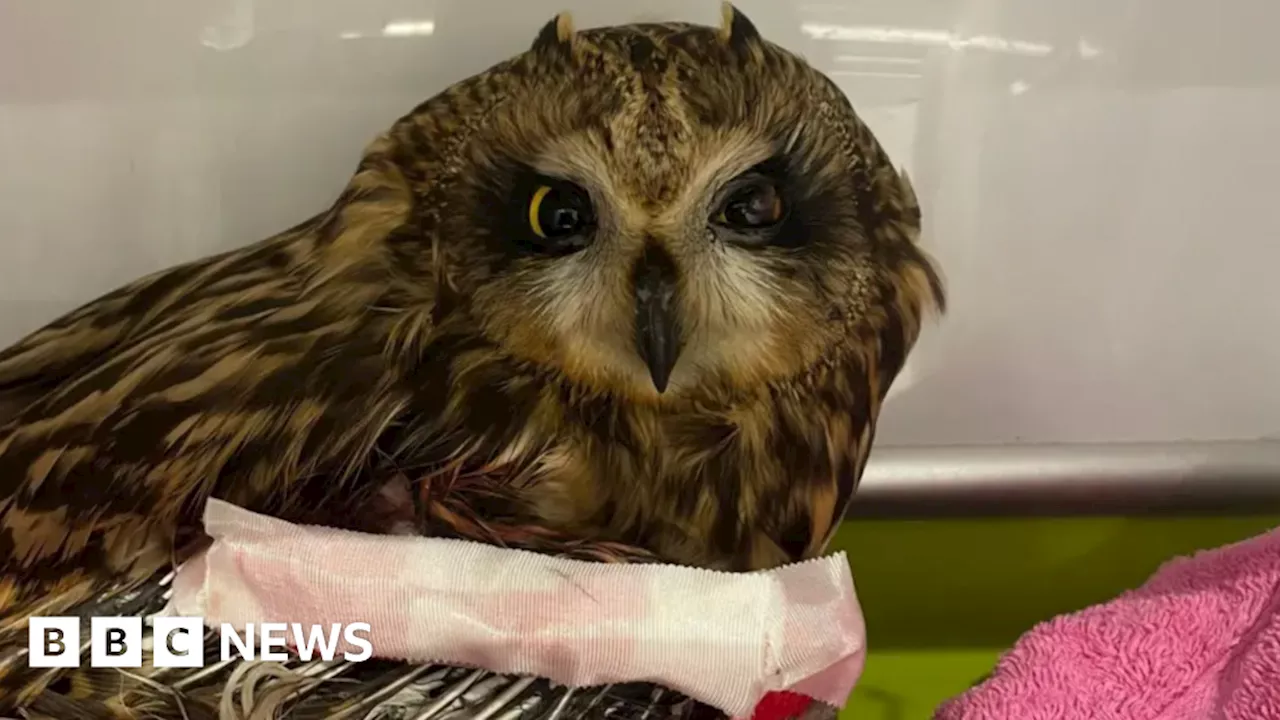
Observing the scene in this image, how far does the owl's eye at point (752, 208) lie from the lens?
0.45 m

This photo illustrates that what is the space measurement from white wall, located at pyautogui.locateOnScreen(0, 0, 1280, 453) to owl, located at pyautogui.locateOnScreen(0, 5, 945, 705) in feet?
0.28

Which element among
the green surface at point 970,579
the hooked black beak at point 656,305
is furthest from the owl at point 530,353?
the green surface at point 970,579

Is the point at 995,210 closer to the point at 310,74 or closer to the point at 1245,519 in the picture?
the point at 1245,519

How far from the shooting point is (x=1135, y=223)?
62cm

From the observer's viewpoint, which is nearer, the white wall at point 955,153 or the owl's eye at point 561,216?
the owl's eye at point 561,216

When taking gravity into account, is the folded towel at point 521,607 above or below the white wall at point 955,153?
below

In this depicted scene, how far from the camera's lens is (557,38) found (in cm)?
48

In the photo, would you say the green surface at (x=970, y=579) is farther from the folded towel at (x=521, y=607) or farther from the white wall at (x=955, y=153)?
the folded towel at (x=521, y=607)

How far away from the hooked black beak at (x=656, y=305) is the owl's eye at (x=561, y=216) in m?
0.03

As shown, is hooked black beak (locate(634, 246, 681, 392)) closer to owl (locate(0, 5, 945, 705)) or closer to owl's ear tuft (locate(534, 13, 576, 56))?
owl (locate(0, 5, 945, 705))

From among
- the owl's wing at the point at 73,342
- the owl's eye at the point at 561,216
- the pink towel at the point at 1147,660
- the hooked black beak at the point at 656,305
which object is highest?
the owl's eye at the point at 561,216

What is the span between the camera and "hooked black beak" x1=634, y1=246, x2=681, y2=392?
44cm

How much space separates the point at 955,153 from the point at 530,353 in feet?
0.89

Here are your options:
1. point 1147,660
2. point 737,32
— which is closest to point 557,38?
point 737,32
